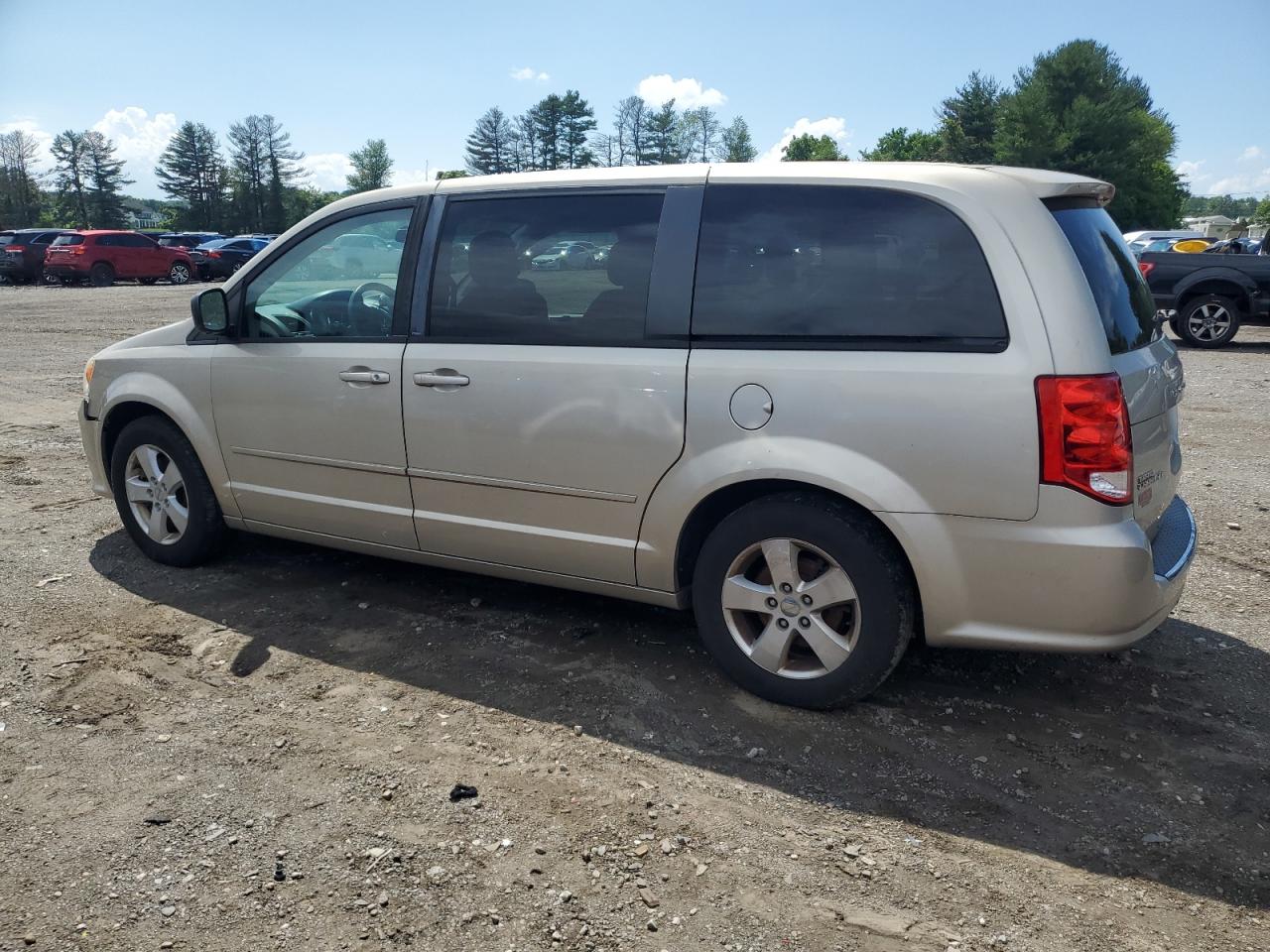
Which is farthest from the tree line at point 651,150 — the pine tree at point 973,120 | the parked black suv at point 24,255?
the parked black suv at point 24,255

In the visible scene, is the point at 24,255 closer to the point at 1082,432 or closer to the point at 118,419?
the point at 118,419

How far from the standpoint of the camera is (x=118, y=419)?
5.31 metres

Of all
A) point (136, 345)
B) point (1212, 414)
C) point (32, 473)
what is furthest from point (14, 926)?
point (1212, 414)

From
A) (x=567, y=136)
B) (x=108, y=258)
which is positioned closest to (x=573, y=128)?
(x=567, y=136)

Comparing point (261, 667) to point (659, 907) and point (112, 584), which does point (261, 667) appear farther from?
point (659, 907)

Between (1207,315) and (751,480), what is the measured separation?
1388 cm

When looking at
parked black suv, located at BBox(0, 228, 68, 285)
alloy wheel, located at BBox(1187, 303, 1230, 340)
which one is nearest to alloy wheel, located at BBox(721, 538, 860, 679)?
alloy wheel, located at BBox(1187, 303, 1230, 340)

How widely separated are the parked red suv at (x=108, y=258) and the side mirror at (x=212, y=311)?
103 ft

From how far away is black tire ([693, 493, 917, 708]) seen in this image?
3410 mm

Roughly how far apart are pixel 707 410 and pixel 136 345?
10.8 feet

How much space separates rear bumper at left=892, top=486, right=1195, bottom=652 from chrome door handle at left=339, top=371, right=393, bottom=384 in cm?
219

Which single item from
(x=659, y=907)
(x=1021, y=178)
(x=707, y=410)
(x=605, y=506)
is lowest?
(x=659, y=907)

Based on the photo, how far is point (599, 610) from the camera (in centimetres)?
464

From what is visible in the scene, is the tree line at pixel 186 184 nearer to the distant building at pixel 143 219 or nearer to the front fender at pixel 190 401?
the distant building at pixel 143 219
